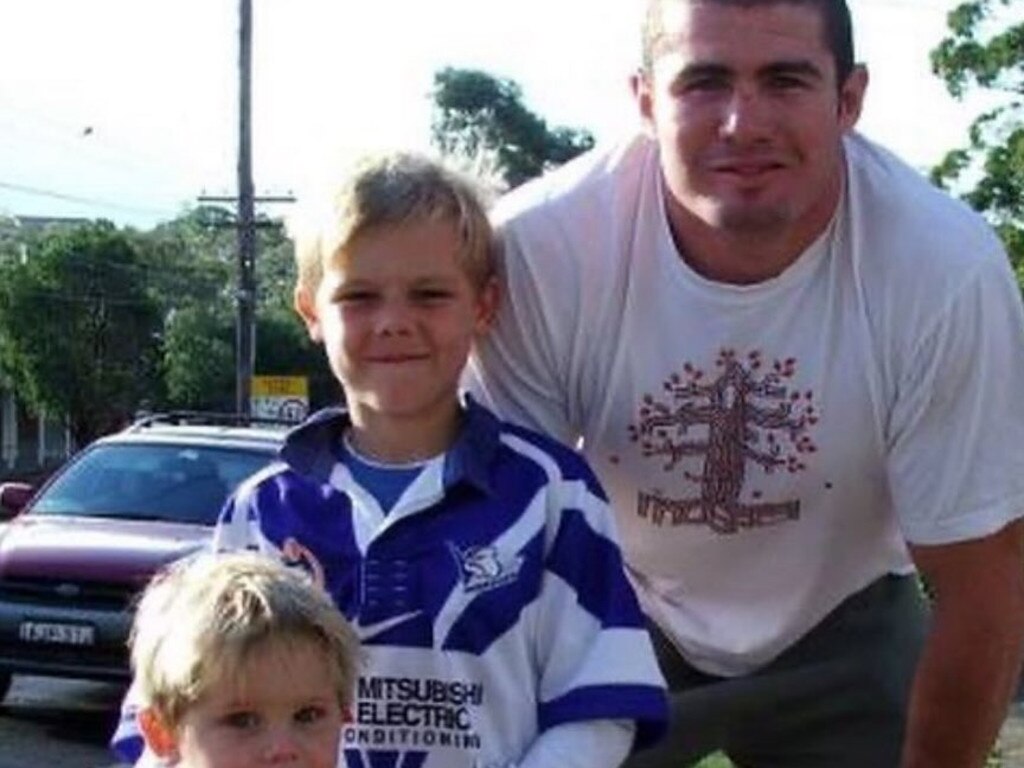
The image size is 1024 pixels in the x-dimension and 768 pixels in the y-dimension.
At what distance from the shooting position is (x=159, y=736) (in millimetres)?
2854

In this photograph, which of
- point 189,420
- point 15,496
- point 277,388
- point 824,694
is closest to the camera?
point 824,694

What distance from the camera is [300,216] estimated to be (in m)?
3.35

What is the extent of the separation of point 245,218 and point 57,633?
1031 inches

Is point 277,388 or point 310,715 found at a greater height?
point 310,715

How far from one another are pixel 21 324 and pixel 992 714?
60.6 m

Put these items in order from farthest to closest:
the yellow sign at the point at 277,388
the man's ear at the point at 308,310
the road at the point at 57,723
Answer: the yellow sign at the point at 277,388, the road at the point at 57,723, the man's ear at the point at 308,310

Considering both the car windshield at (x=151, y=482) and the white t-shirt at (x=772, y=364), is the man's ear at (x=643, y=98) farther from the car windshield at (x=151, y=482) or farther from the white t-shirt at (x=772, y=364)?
the car windshield at (x=151, y=482)

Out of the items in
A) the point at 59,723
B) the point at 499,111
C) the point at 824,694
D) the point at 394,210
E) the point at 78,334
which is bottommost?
the point at 59,723

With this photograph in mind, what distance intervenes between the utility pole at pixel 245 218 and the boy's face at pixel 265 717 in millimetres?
32866

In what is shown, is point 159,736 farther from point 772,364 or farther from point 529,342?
point 772,364

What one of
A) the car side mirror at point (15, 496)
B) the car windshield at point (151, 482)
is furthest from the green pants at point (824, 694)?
the car side mirror at point (15, 496)

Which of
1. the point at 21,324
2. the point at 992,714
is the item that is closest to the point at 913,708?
the point at 992,714

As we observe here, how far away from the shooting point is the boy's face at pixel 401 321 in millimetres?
3195

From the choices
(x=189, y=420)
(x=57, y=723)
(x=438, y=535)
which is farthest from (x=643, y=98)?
(x=189, y=420)
